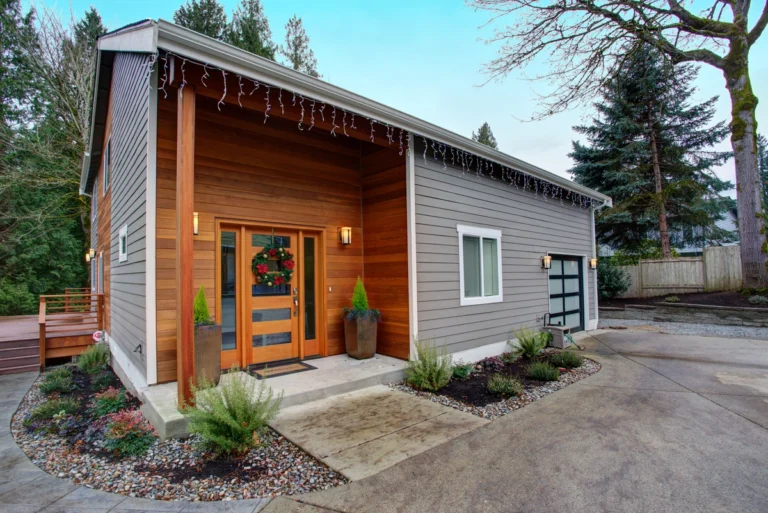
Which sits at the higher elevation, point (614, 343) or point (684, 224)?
→ point (684, 224)

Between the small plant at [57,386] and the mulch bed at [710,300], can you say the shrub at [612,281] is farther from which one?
the small plant at [57,386]

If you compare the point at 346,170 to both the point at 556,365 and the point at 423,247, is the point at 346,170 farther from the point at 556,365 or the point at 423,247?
the point at 556,365

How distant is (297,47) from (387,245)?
15.7 meters

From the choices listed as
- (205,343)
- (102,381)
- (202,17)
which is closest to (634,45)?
(205,343)

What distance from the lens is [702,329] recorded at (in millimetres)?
8625

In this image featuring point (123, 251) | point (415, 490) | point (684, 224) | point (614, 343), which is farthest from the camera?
point (684, 224)

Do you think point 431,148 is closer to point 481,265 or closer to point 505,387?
point 481,265

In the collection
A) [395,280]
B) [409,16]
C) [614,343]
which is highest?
[409,16]

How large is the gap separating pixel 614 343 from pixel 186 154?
7.63m

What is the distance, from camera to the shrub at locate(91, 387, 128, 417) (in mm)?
3928

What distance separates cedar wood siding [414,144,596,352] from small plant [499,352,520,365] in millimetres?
328

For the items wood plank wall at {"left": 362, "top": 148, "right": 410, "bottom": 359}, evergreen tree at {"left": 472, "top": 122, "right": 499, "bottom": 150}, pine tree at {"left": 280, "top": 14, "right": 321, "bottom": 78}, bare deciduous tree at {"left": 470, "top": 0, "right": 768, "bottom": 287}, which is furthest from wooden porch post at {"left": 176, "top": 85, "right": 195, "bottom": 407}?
evergreen tree at {"left": 472, "top": 122, "right": 499, "bottom": 150}

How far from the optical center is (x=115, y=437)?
10.1 feet

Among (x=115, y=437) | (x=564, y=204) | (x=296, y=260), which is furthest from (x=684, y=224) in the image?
(x=115, y=437)
